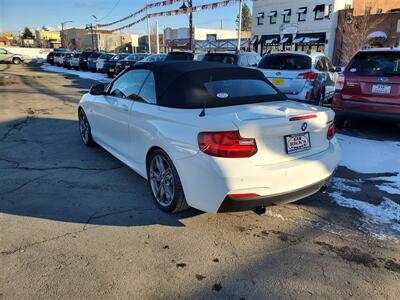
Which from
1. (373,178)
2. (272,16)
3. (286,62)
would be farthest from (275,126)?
(272,16)

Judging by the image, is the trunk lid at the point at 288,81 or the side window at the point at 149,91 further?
the trunk lid at the point at 288,81

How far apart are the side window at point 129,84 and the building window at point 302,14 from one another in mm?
41846

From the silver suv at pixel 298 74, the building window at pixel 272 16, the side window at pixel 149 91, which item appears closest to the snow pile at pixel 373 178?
the silver suv at pixel 298 74

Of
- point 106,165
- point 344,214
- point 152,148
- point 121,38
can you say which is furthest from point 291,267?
point 121,38

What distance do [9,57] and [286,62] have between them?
43355 millimetres

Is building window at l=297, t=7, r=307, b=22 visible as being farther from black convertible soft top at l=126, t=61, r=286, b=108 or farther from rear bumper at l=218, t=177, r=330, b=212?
rear bumper at l=218, t=177, r=330, b=212

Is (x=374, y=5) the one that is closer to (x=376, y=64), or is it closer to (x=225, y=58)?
(x=225, y=58)

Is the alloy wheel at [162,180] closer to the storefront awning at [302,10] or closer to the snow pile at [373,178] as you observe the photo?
the snow pile at [373,178]

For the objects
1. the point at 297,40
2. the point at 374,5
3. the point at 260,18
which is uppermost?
the point at 374,5

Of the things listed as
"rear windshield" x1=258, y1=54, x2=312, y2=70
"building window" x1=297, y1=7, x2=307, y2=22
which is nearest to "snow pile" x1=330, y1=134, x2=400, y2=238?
"rear windshield" x1=258, y1=54, x2=312, y2=70

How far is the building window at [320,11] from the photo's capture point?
133 feet

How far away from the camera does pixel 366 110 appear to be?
23.5ft

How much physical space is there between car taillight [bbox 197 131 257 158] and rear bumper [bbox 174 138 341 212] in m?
0.05

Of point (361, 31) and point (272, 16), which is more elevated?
point (272, 16)
